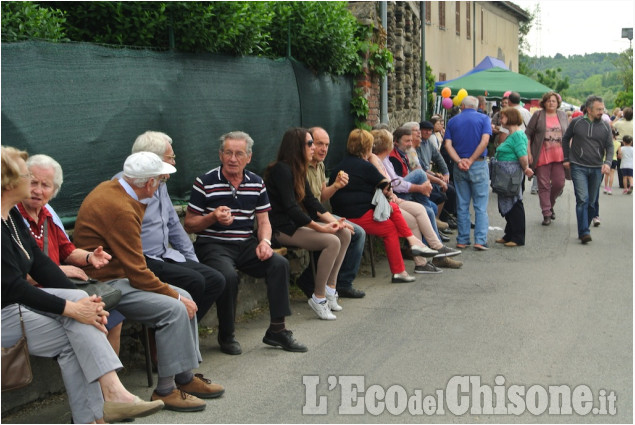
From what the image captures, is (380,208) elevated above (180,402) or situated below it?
above

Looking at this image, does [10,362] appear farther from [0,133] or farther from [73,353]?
[0,133]

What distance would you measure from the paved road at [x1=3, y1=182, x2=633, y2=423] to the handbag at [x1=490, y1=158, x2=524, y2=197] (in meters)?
1.83

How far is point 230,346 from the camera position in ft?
22.6

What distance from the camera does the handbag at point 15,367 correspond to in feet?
15.2

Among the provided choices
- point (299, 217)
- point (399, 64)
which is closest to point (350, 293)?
point (299, 217)

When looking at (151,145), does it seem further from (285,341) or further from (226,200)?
(285,341)

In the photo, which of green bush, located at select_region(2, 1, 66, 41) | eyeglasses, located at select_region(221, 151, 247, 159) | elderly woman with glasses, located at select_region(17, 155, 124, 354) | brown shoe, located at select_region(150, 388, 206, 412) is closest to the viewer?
elderly woman with glasses, located at select_region(17, 155, 124, 354)

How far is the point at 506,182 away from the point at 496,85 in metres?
10.2

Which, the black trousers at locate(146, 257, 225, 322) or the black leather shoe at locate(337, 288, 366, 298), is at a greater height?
the black trousers at locate(146, 257, 225, 322)

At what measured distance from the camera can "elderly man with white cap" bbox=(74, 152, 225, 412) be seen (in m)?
5.59

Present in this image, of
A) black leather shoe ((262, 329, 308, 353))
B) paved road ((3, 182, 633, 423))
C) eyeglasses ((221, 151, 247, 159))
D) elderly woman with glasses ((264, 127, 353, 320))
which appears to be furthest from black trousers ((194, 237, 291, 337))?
elderly woman with glasses ((264, 127, 353, 320))

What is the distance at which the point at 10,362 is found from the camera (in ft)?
15.3

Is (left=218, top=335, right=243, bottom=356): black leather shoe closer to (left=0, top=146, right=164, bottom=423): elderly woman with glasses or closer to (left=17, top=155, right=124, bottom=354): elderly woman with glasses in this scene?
(left=17, top=155, right=124, bottom=354): elderly woman with glasses

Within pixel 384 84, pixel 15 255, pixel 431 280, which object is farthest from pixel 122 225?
pixel 384 84
